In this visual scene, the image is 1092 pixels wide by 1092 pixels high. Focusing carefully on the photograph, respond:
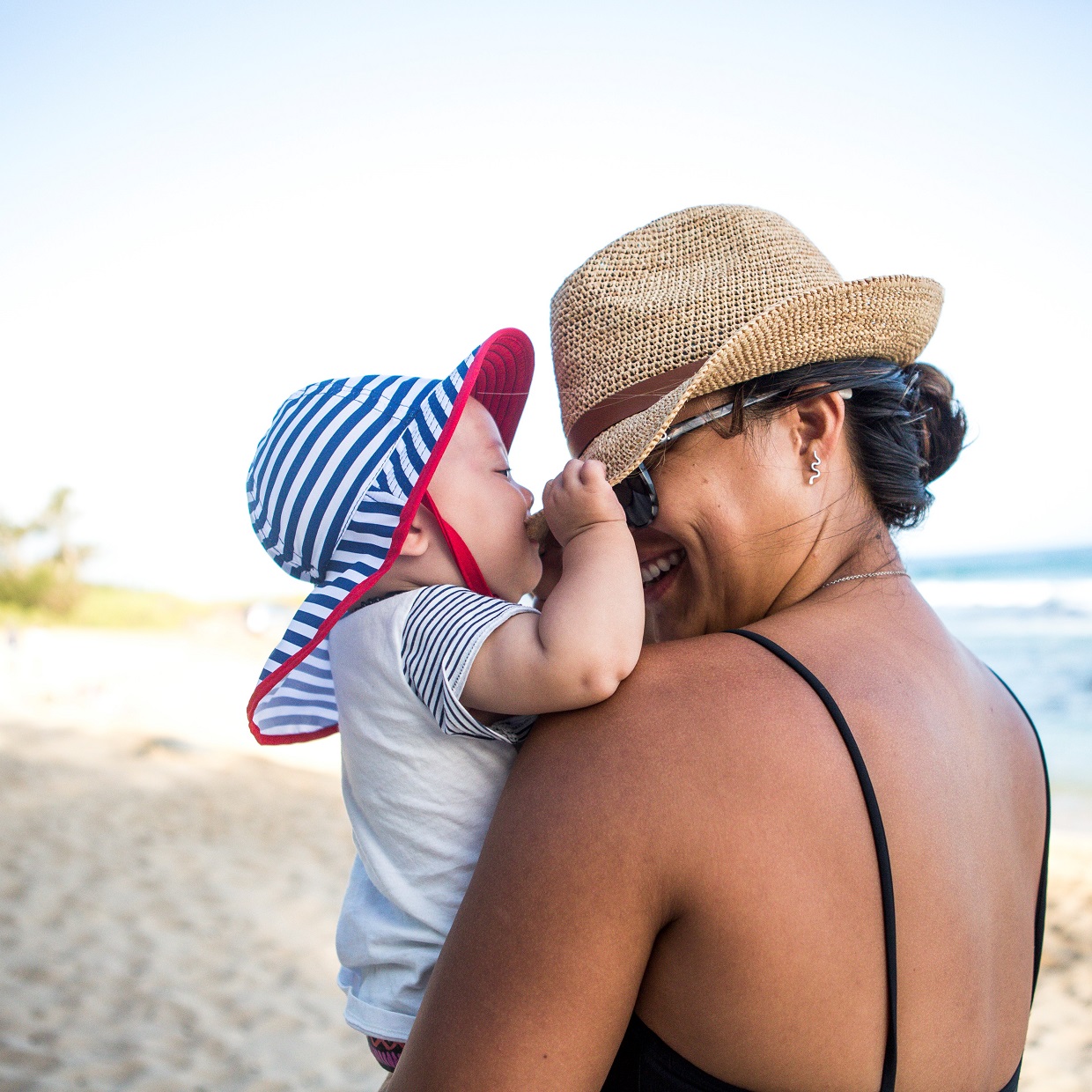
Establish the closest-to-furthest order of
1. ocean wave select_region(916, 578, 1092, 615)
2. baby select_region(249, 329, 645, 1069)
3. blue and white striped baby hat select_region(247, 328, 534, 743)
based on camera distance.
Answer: baby select_region(249, 329, 645, 1069)
blue and white striped baby hat select_region(247, 328, 534, 743)
ocean wave select_region(916, 578, 1092, 615)

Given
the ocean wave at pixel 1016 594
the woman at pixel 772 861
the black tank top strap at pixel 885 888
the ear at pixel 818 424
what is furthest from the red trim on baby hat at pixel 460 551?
the ocean wave at pixel 1016 594

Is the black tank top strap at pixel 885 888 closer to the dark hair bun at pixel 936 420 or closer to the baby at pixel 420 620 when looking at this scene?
the baby at pixel 420 620

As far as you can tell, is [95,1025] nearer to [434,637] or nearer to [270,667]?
[270,667]

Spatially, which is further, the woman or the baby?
the baby

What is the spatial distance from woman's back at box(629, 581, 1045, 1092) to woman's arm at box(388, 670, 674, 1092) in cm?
5

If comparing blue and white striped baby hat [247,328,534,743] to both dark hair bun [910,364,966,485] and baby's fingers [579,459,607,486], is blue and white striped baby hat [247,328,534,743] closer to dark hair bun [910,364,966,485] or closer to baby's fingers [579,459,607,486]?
baby's fingers [579,459,607,486]

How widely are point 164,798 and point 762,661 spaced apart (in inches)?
382

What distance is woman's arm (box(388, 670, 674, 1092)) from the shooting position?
3.73ft

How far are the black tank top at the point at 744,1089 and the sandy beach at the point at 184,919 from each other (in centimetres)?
432

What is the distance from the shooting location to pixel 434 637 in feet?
5.10

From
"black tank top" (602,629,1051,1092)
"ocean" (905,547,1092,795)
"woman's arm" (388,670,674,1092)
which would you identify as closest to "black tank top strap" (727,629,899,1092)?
"black tank top" (602,629,1051,1092)

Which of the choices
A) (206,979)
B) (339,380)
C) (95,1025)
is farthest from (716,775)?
(206,979)

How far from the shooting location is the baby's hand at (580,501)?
5.38ft

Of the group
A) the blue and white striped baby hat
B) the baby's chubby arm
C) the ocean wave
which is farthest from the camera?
the ocean wave
